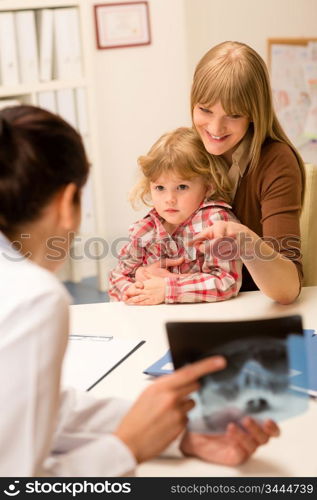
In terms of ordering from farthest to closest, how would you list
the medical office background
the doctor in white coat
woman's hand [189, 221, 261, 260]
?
the medical office background
woman's hand [189, 221, 261, 260]
the doctor in white coat

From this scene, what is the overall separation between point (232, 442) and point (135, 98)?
3.26 metres

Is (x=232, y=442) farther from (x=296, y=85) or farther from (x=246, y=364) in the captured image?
(x=296, y=85)

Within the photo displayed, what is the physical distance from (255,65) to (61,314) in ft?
3.74

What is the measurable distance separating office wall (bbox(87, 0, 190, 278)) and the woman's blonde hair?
2.18 meters

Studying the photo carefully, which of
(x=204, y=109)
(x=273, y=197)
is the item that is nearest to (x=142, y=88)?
(x=204, y=109)

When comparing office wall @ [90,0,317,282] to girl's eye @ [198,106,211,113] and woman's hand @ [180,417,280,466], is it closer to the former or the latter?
girl's eye @ [198,106,211,113]

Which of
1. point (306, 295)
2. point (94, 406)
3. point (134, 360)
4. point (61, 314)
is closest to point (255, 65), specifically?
point (306, 295)

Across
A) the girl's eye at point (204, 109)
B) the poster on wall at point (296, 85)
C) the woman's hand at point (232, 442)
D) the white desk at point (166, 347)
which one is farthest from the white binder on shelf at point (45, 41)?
the woman's hand at point (232, 442)

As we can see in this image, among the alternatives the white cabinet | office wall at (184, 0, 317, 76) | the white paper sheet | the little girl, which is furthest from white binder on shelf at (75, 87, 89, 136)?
the white paper sheet

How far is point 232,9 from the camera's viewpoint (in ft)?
13.6

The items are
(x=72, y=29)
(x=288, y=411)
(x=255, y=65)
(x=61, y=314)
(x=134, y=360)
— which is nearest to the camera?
(x=61, y=314)

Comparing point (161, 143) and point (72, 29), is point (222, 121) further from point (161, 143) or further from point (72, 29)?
point (72, 29)

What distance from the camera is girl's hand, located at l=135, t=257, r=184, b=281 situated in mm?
1781

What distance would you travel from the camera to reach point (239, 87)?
167 cm
